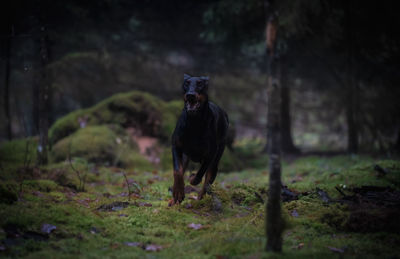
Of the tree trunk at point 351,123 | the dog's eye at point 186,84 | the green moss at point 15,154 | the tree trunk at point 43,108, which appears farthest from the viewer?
the tree trunk at point 351,123

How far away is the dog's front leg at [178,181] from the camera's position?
502cm

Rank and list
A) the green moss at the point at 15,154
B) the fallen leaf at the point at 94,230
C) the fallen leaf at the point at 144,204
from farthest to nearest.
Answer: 1. the green moss at the point at 15,154
2. the fallen leaf at the point at 144,204
3. the fallen leaf at the point at 94,230

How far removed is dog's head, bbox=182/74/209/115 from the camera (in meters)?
4.82

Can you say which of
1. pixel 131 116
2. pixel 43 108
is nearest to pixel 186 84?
pixel 43 108

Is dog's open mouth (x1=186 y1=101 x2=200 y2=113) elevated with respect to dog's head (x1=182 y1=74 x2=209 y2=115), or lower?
lower

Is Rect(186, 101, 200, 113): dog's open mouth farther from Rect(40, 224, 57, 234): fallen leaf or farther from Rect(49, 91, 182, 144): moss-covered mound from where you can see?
Rect(49, 91, 182, 144): moss-covered mound

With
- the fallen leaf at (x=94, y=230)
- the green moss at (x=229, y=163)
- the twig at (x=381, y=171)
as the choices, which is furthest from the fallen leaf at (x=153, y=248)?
the green moss at (x=229, y=163)

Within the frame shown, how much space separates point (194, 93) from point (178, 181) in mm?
1343

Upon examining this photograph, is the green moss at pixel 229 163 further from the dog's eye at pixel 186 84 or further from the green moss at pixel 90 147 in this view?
the dog's eye at pixel 186 84

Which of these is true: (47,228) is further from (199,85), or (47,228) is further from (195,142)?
(199,85)

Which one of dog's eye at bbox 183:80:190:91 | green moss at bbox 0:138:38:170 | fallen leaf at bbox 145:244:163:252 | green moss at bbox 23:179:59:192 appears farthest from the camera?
green moss at bbox 0:138:38:170

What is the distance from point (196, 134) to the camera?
17.2 feet

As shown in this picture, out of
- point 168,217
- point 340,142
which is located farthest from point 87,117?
point 340,142

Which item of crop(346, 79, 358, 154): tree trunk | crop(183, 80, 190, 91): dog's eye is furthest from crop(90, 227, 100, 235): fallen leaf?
crop(346, 79, 358, 154): tree trunk
